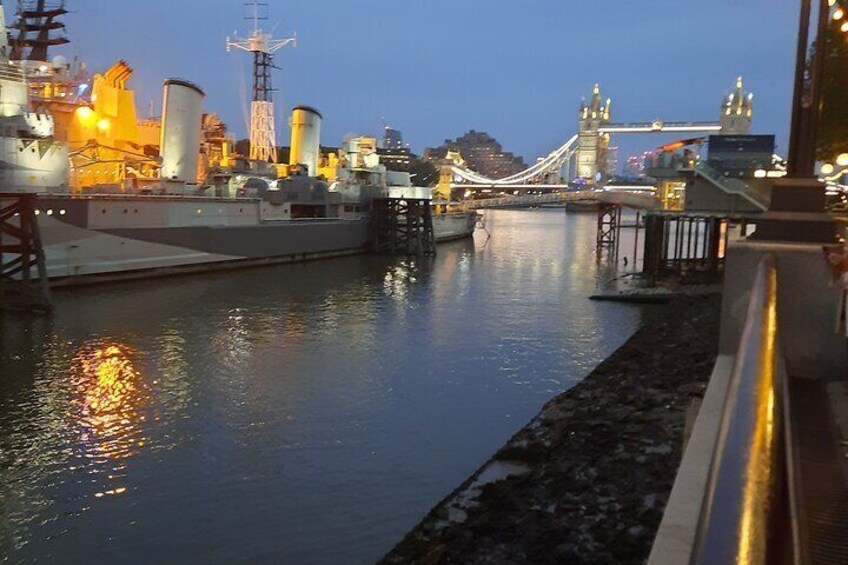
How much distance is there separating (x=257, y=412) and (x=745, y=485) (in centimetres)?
1016

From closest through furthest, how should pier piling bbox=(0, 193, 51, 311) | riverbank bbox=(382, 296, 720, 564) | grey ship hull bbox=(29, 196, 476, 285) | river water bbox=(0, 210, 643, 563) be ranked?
riverbank bbox=(382, 296, 720, 564), river water bbox=(0, 210, 643, 563), pier piling bbox=(0, 193, 51, 311), grey ship hull bbox=(29, 196, 476, 285)

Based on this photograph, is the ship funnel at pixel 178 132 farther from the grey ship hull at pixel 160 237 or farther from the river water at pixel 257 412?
the river water at pixel 257 412

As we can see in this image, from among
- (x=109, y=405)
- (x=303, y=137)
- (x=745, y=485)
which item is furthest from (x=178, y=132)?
(x=745, y=485)

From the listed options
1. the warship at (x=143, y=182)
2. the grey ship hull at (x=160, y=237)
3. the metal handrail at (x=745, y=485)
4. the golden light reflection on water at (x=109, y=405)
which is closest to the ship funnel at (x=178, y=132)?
the warship at (x=143, y=182)

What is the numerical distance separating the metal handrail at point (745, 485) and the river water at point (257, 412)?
17.7 feet

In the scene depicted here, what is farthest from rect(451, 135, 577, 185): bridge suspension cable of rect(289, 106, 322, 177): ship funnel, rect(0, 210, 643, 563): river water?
rect(0, 210, 643, 563): river water

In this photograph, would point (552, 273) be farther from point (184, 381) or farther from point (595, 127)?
point (595, 127)

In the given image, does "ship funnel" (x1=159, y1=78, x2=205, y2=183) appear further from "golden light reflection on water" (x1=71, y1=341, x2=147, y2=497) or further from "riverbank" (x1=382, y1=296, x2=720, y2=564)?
"riverbank" (x1=382, y1=296, x2=720, y2=564)

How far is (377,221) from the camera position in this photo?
4478cm

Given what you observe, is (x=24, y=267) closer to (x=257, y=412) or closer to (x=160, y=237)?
(x=160, y=237)

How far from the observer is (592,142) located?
146 m

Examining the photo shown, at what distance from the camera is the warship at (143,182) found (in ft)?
83.5

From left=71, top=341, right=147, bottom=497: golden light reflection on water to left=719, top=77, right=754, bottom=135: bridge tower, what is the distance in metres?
125

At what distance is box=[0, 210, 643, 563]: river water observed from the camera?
23.4ft
